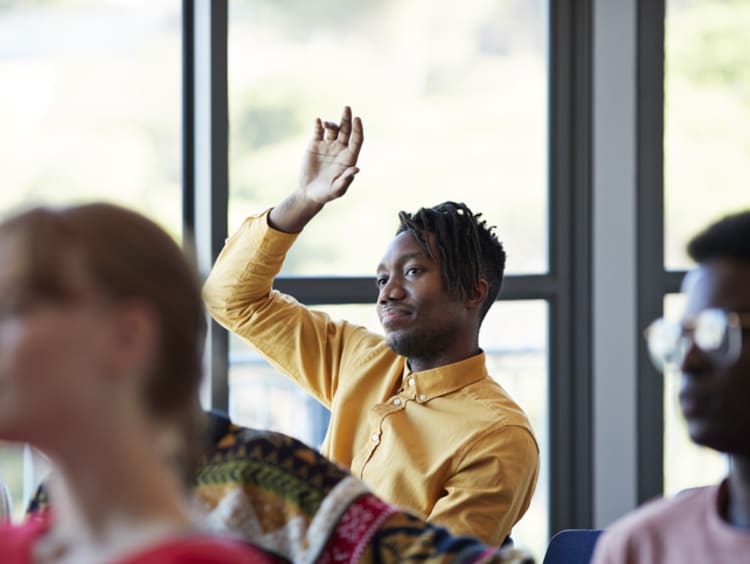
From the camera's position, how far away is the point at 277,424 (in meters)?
3.74

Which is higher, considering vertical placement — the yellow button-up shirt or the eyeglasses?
the eyeglasses

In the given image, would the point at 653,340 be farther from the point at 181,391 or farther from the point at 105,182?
the point at 105,182

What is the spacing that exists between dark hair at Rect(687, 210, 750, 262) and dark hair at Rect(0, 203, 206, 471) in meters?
0.70

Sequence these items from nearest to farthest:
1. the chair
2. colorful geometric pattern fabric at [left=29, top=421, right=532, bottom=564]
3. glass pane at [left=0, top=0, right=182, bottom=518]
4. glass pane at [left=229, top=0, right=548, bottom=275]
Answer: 1. colorful geometric pattern fabric at [left=29, top=421, right=532, bottom=564]
2. the chair
3. glass pane at [left=0, top=0, right=182, bottom=518]
4. glass pane at [left=229, top=0, right=548, bottom=275]

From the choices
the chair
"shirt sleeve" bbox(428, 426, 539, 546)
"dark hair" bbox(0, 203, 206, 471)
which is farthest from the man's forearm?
"dark hair" bbox(0, 203, 206, 471)

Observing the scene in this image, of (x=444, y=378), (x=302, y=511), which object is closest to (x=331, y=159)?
(x=444, y=378)

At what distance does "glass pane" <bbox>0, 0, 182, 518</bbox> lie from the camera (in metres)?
3.05

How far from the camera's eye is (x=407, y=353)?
2613mm

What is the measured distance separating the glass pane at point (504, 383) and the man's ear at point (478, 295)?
31.4 inches

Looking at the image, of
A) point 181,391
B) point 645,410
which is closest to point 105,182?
point 645,410

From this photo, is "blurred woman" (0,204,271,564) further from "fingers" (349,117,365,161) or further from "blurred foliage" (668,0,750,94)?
"blurred foliage" (668,0,750,94)

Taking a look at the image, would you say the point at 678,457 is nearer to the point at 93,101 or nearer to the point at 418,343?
the point at 418,343

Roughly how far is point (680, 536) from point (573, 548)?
0.86 metres

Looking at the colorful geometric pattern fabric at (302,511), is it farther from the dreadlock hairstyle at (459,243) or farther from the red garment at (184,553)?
the dreadlock hairstyle at (459,243)
